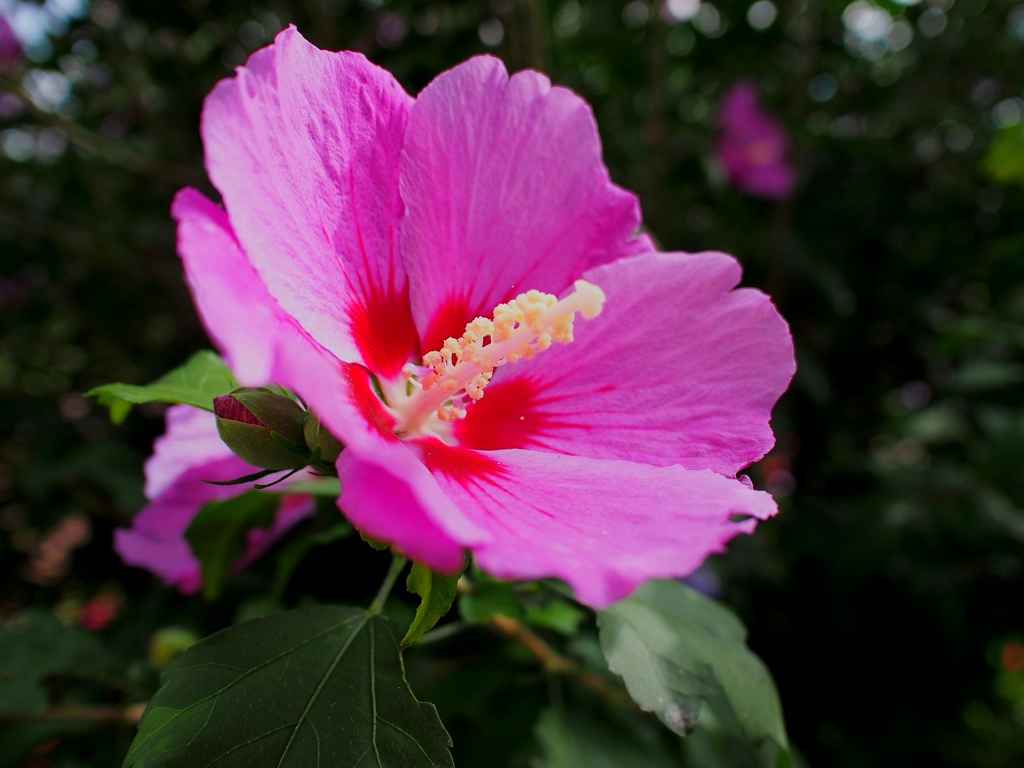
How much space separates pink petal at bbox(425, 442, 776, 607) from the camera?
0.45 metres

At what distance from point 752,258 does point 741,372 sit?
7.24 feet

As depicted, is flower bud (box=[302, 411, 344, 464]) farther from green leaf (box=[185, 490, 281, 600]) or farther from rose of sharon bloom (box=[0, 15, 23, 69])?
rose of sharon bloom (box=[0, 15, 23, 69])

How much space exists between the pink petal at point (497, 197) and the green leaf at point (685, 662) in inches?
15.3

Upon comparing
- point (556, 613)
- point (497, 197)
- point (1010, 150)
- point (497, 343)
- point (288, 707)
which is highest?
point (497, 197)

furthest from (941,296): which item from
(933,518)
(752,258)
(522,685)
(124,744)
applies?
(124,744)

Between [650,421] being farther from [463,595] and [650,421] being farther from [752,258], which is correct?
[752,258]

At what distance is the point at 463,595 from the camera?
95 cm

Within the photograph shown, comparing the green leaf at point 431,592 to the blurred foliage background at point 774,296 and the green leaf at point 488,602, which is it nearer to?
the green leaf at point 488,602

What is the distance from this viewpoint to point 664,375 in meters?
0.73

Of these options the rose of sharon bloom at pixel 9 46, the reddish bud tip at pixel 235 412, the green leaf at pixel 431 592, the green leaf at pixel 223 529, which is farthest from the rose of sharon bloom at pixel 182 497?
the rose of sharon bloom at pixel 9 46

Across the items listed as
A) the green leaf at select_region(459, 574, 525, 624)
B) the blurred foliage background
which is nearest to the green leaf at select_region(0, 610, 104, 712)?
the blurred foliage background

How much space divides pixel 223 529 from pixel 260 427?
0.40 meters

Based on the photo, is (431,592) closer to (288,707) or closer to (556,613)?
(288,707)

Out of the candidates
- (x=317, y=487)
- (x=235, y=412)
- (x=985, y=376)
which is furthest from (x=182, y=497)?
(x=985, y=376)
